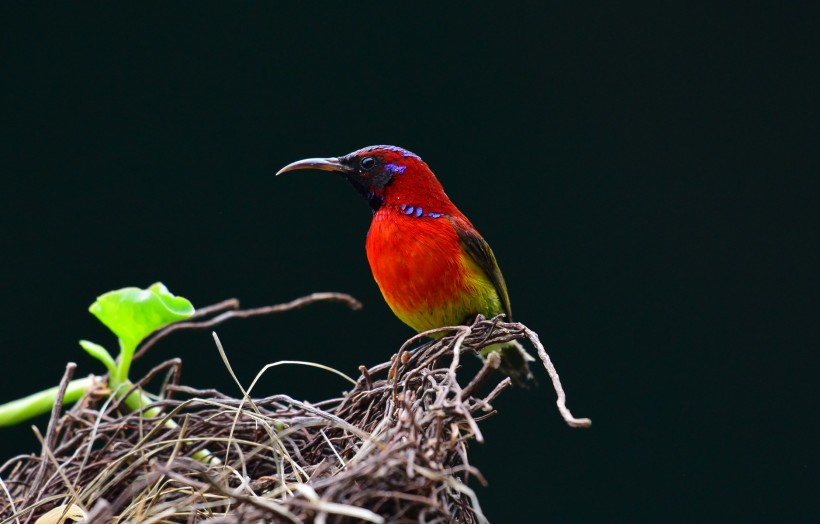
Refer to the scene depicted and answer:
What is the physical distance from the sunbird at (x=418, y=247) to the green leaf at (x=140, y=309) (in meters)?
0.29

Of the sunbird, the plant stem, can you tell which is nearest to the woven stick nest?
the plant stem

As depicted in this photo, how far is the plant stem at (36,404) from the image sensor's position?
4.53ft

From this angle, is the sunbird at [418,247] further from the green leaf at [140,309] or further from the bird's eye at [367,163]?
the green leaf at [140,309]

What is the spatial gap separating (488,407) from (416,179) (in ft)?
2.00

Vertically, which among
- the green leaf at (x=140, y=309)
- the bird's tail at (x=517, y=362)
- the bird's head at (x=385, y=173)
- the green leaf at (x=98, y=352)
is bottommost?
the bird's tail at (x=517, y=362)

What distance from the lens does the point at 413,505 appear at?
0.83m

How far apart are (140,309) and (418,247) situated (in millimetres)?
429

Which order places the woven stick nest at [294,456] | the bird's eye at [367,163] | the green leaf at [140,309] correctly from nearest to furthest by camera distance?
1. the woven stick nest at [294,456]
2. the green leaf at [140,309]
3. the bird's eye at [367,163]

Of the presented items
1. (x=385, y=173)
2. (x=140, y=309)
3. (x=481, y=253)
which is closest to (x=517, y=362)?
(x=481, y=253)

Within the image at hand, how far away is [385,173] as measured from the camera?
4.60 ft

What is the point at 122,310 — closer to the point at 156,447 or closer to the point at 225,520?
the point at 156,447

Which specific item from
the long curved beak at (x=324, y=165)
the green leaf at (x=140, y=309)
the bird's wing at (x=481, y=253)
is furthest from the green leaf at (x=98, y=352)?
the bird's wing at (x=481, y=253)

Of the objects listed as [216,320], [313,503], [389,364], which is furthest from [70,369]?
[313,503]

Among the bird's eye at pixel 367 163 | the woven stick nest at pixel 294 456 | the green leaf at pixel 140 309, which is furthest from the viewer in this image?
the bird's eye at pixel 367 163
